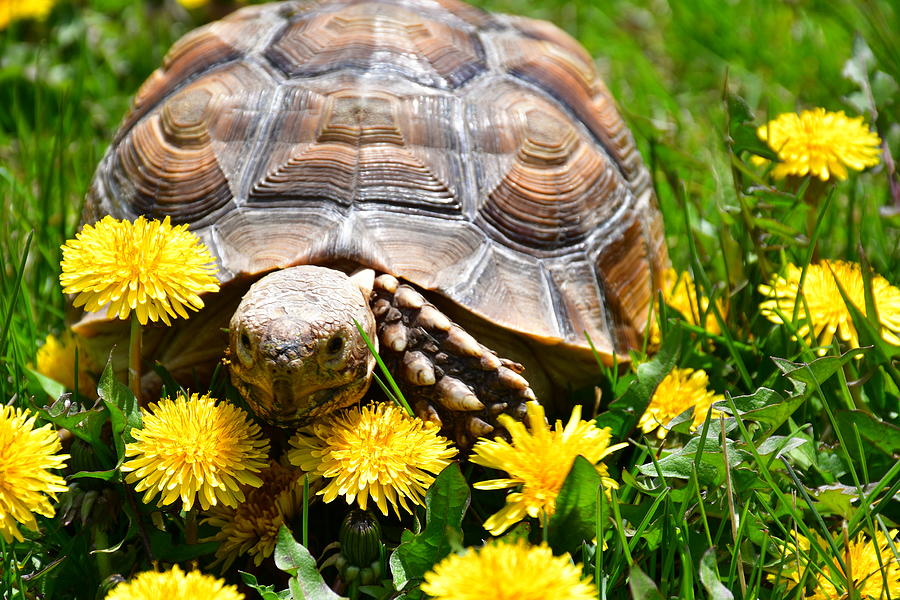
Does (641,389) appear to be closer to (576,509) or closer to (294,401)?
(576,509)

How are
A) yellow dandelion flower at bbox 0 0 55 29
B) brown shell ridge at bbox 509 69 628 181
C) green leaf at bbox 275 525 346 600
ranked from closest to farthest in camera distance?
green leaf at bbox 275 525 346 600 → brown shell ridge at bbox 509 69 628 181 → yellow dandelion flower at bbox 0 0 55 29

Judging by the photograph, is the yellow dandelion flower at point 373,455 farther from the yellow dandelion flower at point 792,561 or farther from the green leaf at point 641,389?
the yellow dandelion flower at point 792,561

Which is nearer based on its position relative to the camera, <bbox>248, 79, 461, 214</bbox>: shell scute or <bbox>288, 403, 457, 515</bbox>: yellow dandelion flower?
<bbox>288, 403, 457, 515</bbox>: yellow dandelion flower

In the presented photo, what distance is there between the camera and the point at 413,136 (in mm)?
2387

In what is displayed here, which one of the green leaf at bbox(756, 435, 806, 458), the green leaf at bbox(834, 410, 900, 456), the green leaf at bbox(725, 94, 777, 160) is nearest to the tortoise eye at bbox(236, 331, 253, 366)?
the green leaf at bbox(756, 435, 806, 458)

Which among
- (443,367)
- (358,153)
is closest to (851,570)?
(443,367)

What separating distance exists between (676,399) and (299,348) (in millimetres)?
950

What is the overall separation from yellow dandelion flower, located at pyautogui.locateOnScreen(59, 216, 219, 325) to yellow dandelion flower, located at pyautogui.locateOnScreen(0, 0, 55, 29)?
2.74 metres

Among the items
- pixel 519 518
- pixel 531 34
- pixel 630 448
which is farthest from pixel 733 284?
pixel 519 518

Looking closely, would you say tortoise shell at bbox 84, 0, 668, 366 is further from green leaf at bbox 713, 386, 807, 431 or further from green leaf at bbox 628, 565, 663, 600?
green leaf at bbox 628, 565, 663, 600

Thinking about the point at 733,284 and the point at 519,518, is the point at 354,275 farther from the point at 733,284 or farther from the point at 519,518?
the point at 733,284

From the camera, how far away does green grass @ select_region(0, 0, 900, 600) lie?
1.81m

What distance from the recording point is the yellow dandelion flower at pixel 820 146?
2.60 meters

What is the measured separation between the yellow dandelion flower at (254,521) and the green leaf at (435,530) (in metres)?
0.28
